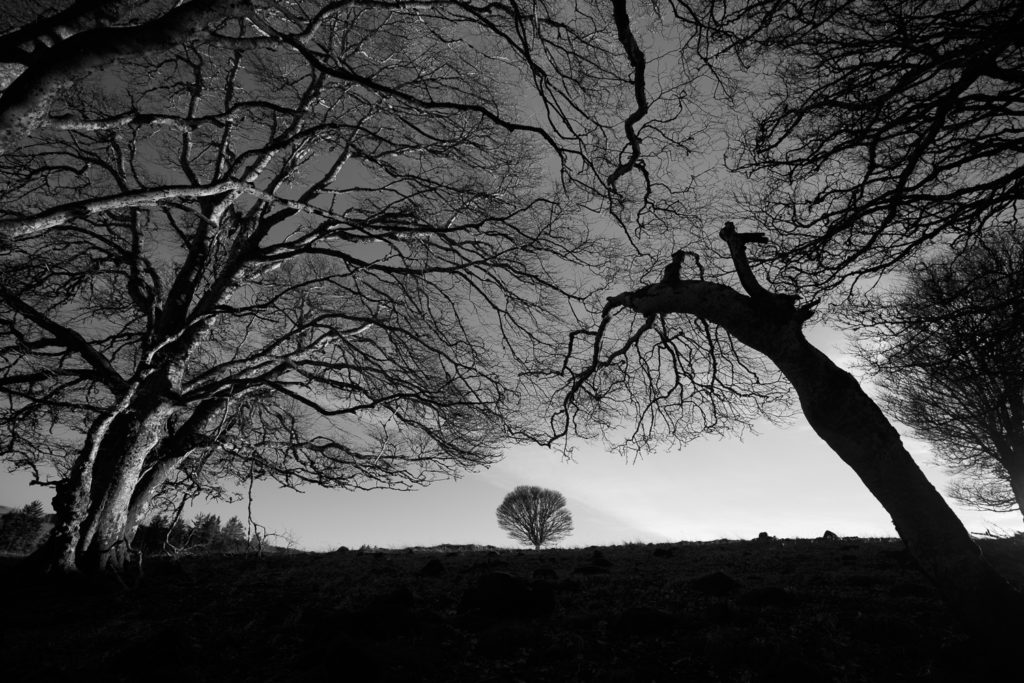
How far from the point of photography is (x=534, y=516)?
37.3 m

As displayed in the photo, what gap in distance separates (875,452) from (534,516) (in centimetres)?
3586

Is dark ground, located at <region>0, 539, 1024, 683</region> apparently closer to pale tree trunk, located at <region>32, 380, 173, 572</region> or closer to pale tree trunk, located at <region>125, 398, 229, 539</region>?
pale tree trunk, located at <region>32, 380, 173, 572</region>

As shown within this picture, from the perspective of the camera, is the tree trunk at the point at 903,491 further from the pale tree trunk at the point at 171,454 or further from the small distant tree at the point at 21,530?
the small distant tree at the point at 21,530

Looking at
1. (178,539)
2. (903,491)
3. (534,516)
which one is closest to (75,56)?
(903,491)

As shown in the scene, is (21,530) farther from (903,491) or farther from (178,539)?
(903,491)

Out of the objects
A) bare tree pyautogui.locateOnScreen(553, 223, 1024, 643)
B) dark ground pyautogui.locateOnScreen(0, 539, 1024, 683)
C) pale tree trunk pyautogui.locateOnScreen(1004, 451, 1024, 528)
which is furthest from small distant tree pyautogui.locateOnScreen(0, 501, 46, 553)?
pale tree trunk pyautogui.locateOnScreen(1004, 451, 1024, 528)

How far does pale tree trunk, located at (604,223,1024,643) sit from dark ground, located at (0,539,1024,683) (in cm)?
41

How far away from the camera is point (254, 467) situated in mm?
7551

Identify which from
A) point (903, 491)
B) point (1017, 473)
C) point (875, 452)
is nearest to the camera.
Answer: point (903, 491)

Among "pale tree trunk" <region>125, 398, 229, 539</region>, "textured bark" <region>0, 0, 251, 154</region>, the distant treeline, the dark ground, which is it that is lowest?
the dark ground

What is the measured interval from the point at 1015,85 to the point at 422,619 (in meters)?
7.92

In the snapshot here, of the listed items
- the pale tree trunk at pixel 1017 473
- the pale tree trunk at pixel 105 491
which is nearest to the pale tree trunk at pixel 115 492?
the pale tree trunk at pixel 105 491

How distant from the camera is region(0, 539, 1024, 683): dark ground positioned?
12.0ft

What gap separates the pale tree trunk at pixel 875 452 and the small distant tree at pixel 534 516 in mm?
35107
